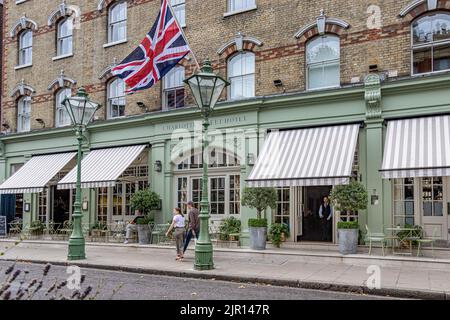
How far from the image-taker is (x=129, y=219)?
68.1ft

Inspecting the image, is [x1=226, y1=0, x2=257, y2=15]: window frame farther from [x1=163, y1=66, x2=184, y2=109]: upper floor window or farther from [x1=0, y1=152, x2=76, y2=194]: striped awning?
[x1=0, y1=152, x2=76, y2=194]: striped awning

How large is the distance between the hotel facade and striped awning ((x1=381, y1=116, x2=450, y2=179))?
1.5 inches

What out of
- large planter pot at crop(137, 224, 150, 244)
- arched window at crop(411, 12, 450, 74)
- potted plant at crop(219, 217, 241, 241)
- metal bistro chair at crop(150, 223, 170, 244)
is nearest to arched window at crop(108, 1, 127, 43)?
large planter pot at crop(137, 224, 150, 244)

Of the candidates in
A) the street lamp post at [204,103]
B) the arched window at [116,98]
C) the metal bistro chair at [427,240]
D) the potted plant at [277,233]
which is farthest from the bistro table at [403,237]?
the arched window at [116,98]

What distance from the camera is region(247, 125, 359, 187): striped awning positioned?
1434 centimetres

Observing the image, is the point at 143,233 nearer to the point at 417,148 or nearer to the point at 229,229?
the point at 229,229

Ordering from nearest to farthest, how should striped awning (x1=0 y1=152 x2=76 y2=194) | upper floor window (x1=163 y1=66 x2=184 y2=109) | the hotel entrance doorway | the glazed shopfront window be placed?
the glazed shopfront window → the hotel entrance doorway → upper floor window (x1=163 y1=66 x2=184 y2=109) → striped awning (x1=0 y1=152 x2=76 y2=194)

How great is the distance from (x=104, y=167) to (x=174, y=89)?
3980 millimetres

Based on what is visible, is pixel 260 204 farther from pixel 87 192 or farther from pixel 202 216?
pixel 87 192

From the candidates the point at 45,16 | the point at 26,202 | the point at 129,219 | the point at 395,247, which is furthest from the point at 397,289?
the point at 45,16

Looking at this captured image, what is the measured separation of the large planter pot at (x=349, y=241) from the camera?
14.1 meters

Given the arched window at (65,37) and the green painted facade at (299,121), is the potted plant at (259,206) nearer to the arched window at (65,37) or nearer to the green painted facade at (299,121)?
the green painted facade at (299,121)

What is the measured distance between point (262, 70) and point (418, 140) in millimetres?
5758

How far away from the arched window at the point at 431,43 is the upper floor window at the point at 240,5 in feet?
18.1
